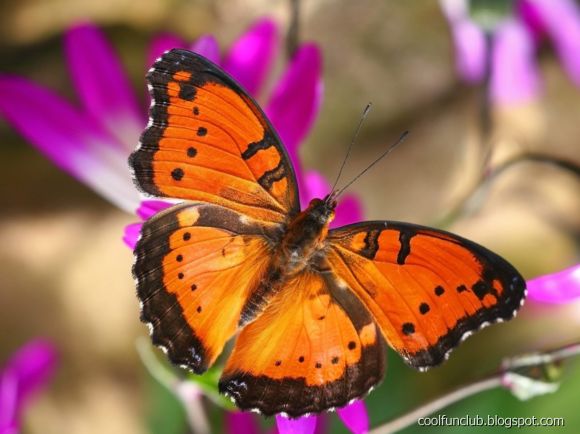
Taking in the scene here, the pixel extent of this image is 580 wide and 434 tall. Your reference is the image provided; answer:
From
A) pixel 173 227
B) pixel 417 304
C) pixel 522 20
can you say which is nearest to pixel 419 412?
pixel 417 304

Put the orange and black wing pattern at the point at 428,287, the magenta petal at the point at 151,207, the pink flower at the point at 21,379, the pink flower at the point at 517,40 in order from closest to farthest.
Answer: the orange and black wing pattern at the point at 428,287
the magenta petal at the point at 151,207
the pink flower at the point at 21,379
the pink flower at the point at 517,40

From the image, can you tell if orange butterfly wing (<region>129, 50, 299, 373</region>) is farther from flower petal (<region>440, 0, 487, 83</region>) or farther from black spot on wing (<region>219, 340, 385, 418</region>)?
flower petal (<region>440, 0, 487, 83</region>)

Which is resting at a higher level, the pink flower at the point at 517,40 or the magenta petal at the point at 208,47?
the magenta petal at the point at 208,47

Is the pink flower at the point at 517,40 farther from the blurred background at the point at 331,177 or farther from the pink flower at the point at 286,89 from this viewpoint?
the pink flower at the point at 286,89

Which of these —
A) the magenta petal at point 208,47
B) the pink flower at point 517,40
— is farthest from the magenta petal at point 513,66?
the magenta petal at point 208,47

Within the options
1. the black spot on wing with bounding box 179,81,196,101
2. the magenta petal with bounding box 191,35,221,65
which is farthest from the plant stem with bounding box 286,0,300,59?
the black spot on wing with bounding box 179,81,196,101

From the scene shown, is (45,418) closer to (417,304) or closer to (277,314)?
(277,314)

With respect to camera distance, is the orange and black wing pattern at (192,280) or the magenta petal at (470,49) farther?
the magenta petal at (470,49)
